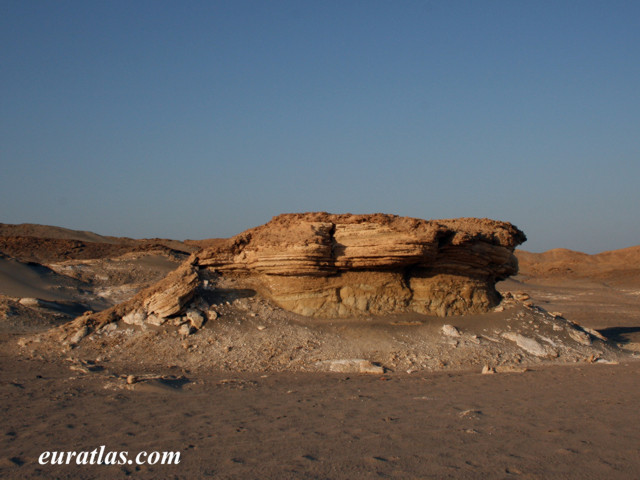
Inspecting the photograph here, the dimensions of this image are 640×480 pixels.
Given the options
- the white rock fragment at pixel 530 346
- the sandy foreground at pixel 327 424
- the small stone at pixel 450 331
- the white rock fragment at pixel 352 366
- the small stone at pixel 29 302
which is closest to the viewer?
the sandy foreground at pixel 327 424

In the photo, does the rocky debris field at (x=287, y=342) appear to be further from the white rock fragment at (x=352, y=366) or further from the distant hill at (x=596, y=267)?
the distant hill at (x=596, y=267)

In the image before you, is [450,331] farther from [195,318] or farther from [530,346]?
[195,318]

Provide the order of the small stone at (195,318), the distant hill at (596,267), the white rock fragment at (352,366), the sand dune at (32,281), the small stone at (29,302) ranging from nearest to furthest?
the white rock fragment at (352,366) → the small stone at (195,318) → the small stone at (29,302) → the sand dune at (32,281) → the distant hill at (596,267)

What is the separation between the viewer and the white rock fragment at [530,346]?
36.8 ft

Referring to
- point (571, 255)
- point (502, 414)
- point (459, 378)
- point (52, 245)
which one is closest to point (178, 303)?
point (459, 378)

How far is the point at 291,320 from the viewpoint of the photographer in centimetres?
1094

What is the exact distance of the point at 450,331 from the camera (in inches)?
435

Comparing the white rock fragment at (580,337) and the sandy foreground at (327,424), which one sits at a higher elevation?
the white rock fragment at (580,337)

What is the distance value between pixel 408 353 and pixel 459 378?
1.32 meters

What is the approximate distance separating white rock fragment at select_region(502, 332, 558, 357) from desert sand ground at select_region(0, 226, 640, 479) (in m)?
0.27

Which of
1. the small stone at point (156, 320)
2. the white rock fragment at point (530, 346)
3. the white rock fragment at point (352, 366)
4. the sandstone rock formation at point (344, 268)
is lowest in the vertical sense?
the white rock fragment at point (352, 366)

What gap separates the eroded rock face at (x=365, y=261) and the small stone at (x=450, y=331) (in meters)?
0.80

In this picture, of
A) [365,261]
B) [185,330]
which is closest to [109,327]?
[185,330]

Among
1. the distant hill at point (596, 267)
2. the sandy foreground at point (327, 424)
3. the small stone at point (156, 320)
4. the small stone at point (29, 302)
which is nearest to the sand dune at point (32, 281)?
the small stone at point (29, 302)
